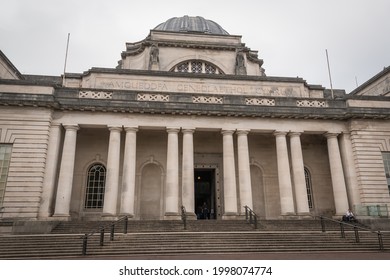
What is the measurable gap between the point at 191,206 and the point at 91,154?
7662mm

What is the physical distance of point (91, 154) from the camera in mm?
19516

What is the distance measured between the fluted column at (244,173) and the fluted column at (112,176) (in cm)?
719

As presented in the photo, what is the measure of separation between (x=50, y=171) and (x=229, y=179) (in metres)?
10.0

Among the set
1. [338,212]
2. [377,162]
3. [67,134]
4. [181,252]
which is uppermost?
[67,134]

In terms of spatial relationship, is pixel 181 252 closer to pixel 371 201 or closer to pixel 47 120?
pixel 47 120

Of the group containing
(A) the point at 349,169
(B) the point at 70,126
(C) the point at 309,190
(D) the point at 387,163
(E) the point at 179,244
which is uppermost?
(B) the point at 70,126

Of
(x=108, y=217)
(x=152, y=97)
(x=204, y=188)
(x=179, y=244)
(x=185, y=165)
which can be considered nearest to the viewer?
(x=179, y=244)

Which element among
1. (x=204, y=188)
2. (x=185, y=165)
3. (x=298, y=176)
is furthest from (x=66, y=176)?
(x=298, y=176)

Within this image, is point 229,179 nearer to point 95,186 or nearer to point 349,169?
point 349,169

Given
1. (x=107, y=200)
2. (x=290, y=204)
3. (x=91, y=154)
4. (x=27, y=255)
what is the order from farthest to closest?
(x=91, y=154) < (x=290, y=204) < (x=107, y=200) < (x=27, y=255)

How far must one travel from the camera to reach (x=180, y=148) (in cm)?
1983

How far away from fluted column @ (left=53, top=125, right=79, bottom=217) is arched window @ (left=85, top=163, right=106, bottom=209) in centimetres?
238

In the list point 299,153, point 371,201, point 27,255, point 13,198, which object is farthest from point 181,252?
point 371,201

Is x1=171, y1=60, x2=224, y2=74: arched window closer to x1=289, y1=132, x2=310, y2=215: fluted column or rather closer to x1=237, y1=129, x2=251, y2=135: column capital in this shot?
x1=237, y1=129, x2=251, y2=135: column capital
